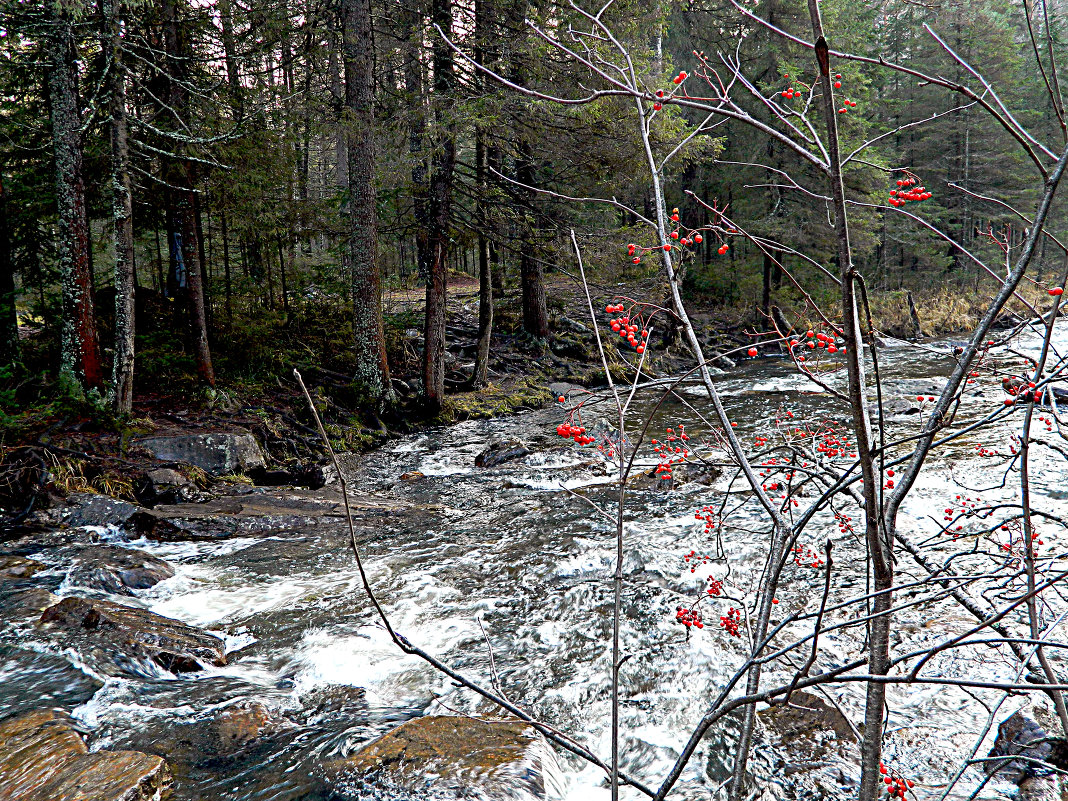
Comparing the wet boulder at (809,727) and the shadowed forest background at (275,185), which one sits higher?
the shadowed forest background at (275,185)

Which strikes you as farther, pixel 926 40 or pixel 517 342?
pixel 926 40

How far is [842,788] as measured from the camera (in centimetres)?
344

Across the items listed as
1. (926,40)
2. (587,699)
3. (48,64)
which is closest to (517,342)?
(48,64)

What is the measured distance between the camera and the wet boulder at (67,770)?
3.04 meters

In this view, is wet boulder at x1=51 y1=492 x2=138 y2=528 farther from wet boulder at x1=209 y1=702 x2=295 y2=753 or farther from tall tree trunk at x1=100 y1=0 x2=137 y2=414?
wet boulder at x1=209 y1=702 x2=295 y2=753

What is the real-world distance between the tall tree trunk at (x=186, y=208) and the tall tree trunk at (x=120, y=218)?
117cm

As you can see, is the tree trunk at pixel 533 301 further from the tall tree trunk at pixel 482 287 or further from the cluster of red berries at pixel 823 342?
the cluster of red berries at pixel 823 342

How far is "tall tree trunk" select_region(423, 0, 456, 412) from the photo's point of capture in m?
10.3

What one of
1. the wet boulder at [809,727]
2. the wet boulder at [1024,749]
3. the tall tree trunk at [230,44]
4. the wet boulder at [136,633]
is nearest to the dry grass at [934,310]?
the wet boulder at [1024,749]

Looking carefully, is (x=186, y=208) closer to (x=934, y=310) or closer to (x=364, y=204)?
(x=364, y=204)

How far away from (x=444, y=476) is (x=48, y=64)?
7.28m

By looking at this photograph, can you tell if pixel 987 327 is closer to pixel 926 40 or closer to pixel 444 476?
pixel 444 476

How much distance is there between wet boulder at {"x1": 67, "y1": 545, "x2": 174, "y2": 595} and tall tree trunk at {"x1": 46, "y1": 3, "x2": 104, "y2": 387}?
3436 mm

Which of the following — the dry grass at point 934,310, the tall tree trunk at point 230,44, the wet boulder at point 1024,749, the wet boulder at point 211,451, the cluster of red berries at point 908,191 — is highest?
the tall tree trunk at point 230,44
